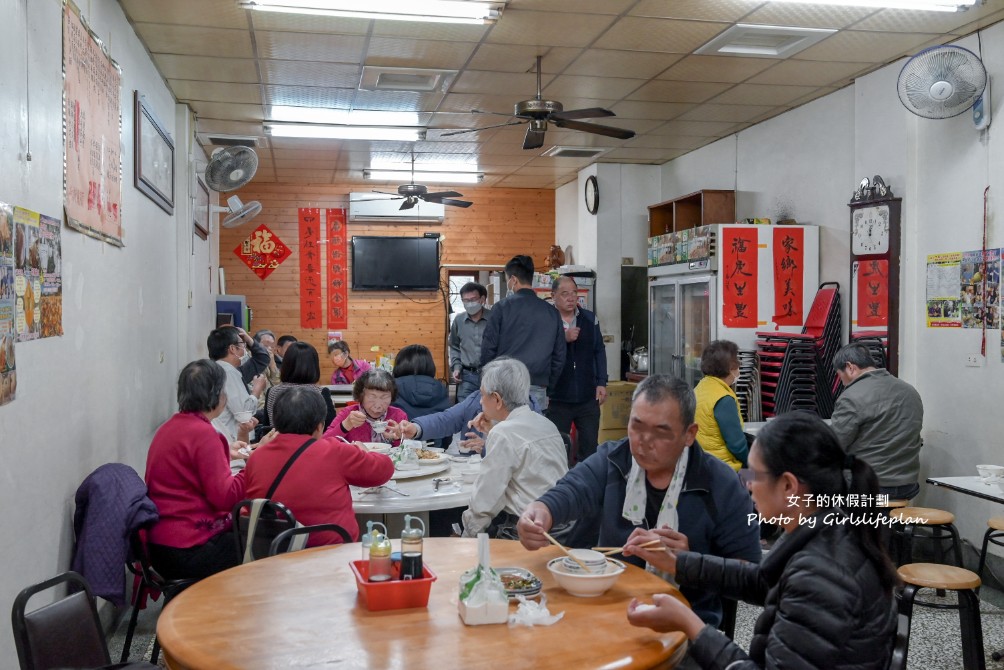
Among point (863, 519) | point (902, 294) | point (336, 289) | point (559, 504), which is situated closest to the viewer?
point (863, 519)

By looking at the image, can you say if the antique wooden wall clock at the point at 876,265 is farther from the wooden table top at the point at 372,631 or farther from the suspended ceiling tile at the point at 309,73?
the wooden table top at the point at 372,631

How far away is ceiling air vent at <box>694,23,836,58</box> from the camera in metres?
5.26

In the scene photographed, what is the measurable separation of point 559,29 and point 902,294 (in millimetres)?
2968

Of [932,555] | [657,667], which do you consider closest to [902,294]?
[932,555]

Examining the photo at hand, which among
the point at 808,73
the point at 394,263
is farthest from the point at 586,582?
the point at 394,263

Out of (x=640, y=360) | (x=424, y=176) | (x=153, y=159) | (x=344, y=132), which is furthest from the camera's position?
(x=424, y=176)

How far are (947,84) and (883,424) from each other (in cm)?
204

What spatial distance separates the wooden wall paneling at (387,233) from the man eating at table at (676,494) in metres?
9.03

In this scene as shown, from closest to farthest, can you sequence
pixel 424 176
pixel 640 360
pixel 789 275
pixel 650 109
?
A: pixel 789 275 → pixel 650 109 → pixel 640 360 → pixel 424 176

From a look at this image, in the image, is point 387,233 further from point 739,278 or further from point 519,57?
point 519,57

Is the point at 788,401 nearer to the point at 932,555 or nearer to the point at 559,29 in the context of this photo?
the point at 932,555

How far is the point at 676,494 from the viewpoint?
2.51 metres

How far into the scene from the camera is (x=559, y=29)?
5215 mm

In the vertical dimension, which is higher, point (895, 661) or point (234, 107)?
point (234, 107)
